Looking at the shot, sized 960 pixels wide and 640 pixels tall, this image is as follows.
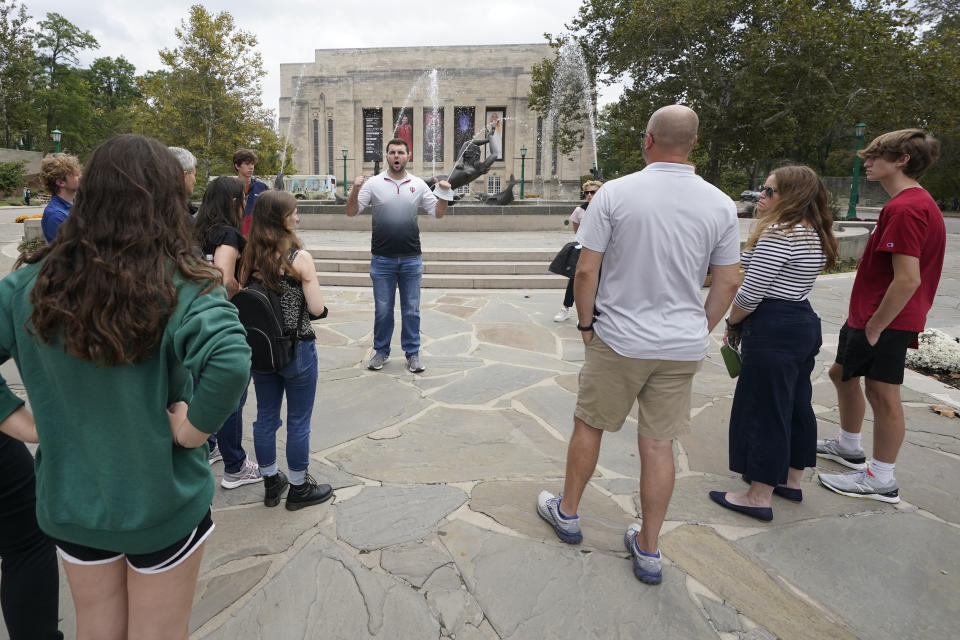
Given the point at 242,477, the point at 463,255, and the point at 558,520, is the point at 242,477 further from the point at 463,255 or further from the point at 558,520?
the point at 463,255

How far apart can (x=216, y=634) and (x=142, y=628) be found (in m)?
0.81

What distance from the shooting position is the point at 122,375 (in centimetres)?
133

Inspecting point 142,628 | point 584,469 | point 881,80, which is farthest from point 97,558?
point 881,80

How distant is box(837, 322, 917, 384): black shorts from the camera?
315 cm

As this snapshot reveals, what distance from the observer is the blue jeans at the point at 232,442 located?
10.3 feet

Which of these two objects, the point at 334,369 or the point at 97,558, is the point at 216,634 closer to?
the point at 97,558

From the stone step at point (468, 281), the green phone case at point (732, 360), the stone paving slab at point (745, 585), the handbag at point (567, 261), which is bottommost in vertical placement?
the stone paving slab at point (745, 585)

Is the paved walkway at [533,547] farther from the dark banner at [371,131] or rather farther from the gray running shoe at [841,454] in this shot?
the dark banner at [371,131]

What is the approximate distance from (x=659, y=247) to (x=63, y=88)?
61.2 metres

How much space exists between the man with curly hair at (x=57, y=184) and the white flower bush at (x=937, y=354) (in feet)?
24.8

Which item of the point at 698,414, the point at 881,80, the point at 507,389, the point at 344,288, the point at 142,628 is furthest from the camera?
the point at 881,80

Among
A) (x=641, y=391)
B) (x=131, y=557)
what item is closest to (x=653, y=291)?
(x=641, y=391)

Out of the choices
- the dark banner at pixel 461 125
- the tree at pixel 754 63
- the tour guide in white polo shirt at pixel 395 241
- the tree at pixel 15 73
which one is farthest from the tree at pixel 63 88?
the tour guide in white polo shirt at pixel 395 241

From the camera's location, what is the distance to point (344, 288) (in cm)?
984
